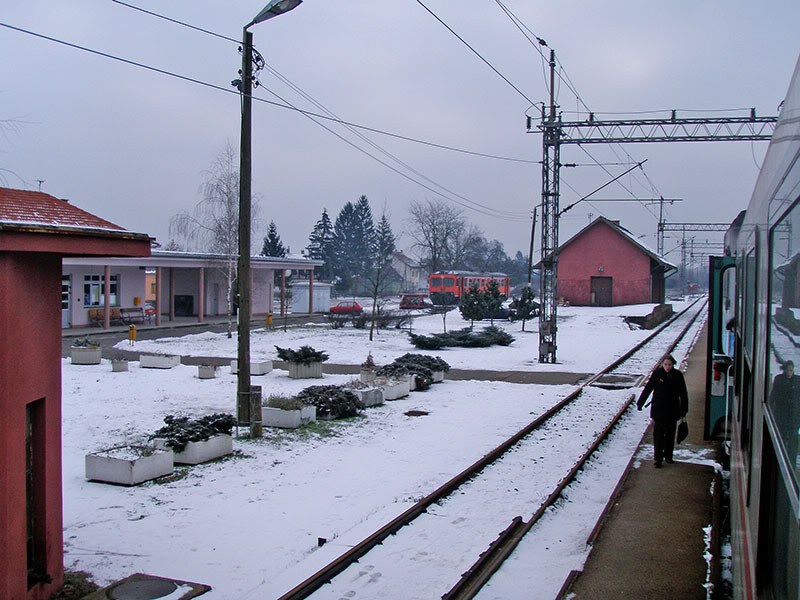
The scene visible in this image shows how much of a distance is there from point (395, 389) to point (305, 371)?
431 centimetres

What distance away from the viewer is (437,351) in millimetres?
29359

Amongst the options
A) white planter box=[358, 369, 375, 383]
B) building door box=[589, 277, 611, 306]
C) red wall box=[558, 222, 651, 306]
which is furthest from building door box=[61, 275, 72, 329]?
building door box=[589, 277, 611, 306]

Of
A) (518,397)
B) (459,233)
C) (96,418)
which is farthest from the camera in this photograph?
(459,233)

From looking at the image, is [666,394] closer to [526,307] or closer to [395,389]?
[395,389]

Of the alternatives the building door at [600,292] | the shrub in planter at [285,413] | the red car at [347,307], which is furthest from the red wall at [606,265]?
the shrub in planter at [285,413]

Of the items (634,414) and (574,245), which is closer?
(634,414)

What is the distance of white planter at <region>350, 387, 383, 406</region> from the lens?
15.7 m

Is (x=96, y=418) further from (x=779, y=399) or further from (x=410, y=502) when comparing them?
(x=779, y=399)

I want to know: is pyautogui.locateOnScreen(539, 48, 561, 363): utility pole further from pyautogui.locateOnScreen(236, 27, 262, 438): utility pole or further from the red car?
the red car

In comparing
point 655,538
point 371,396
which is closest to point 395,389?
point 371,396

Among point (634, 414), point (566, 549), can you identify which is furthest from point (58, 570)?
point (634, 414)

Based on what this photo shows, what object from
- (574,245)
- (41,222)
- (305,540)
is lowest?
(305,540)

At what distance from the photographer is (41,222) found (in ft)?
17.6

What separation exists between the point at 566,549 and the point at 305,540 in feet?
8.65
